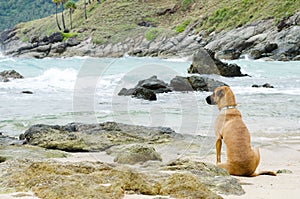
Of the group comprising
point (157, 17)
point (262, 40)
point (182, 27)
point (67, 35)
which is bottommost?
point (262, 40)

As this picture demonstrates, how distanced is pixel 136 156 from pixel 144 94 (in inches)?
454

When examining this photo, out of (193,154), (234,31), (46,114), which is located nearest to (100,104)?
(46,114)

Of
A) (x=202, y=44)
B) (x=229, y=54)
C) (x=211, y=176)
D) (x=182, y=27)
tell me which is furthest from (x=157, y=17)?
(x=211, y=176)

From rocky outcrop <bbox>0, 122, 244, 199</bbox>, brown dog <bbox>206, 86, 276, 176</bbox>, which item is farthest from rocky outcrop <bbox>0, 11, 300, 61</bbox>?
rocky outcrop <bbox>0, 122, 244, 199</bbox>

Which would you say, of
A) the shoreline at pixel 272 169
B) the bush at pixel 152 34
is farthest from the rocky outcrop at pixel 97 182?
the bush at pixel 152 34

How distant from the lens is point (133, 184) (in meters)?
4.27

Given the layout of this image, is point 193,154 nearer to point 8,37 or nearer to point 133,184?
point 133,184

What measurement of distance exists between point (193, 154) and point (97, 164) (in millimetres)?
3216

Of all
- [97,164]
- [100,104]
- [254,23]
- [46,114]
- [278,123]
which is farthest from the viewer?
[254,23]

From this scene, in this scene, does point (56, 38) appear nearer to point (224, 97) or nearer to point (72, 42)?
point (72, 42)

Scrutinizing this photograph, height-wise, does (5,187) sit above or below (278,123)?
above

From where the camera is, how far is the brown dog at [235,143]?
6102 mm

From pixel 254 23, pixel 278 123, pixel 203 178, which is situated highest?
pixel 254 23

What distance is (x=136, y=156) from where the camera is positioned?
639 centimetres
